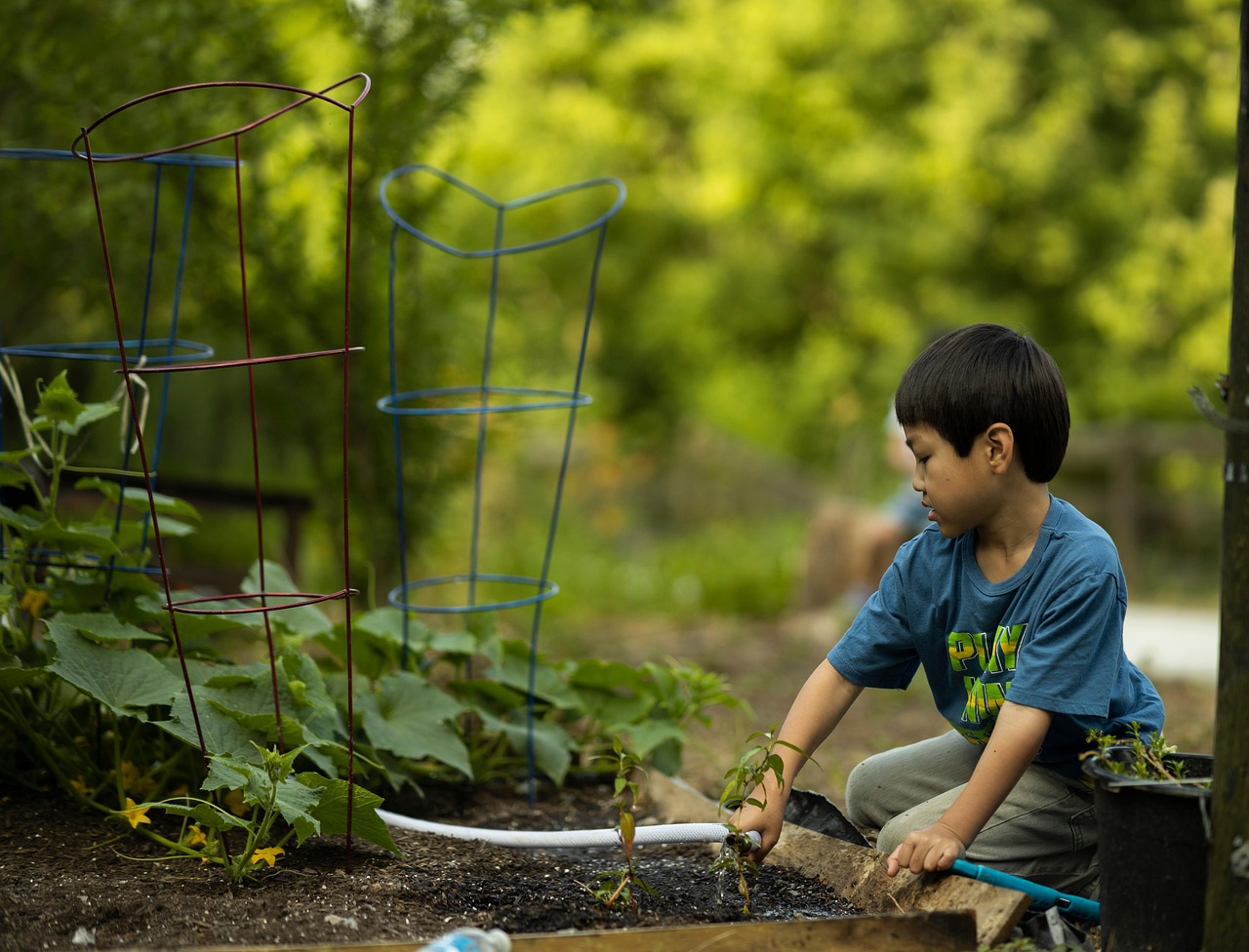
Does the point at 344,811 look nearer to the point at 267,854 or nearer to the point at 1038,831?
the point at 267,854

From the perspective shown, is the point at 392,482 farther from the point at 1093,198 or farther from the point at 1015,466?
the point at 1093,198

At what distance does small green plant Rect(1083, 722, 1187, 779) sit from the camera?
174 centimetres

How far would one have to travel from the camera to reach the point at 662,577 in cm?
735

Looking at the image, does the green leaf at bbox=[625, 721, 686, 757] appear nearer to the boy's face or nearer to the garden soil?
the garden soil

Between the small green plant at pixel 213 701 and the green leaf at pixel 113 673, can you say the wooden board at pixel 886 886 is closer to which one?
the small green plant at pixel 213 701

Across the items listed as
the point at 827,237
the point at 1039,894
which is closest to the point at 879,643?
the point at 1039,894

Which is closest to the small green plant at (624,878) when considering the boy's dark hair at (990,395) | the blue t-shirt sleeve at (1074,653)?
the blue t-shirt sleeve at (1074,653)

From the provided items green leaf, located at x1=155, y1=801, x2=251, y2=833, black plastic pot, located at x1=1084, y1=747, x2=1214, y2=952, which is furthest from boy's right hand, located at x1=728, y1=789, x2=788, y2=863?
green leaf, located at x1=155, y1=801, x2=251, y2=833

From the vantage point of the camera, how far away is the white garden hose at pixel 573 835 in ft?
6.88

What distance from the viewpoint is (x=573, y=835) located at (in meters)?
2.26

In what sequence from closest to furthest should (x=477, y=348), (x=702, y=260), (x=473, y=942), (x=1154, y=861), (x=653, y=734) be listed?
(x=473, y=942), (x=1154, y=861), (x=653, y=734), (x=477, y=348), (x=702, y=260)

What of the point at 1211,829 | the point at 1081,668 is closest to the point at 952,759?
the point at 1081,668

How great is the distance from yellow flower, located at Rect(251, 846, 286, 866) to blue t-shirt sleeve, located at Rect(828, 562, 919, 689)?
998 mm

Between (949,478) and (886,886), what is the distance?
666 millimetres
